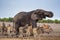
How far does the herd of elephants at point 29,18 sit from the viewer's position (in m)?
6.04

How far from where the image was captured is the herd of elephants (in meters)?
6.04

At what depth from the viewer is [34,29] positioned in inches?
238

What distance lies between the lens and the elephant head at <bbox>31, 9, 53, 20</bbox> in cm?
602

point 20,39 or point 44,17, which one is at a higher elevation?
point 44,17

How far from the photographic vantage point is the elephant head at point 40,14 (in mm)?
6023

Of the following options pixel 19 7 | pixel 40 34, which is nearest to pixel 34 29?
pixel 40 34

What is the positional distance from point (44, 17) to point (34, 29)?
0.96 feet

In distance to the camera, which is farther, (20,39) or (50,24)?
(50,24)

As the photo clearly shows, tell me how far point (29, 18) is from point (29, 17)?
0.02m

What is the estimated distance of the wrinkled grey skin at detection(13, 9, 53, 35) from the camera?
6.04 metres

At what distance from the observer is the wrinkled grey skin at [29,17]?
19.8 feet

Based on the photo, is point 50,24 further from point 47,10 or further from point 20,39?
point 20,39

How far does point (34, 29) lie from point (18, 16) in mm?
449

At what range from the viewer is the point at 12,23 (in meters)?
Answer: 6.36
